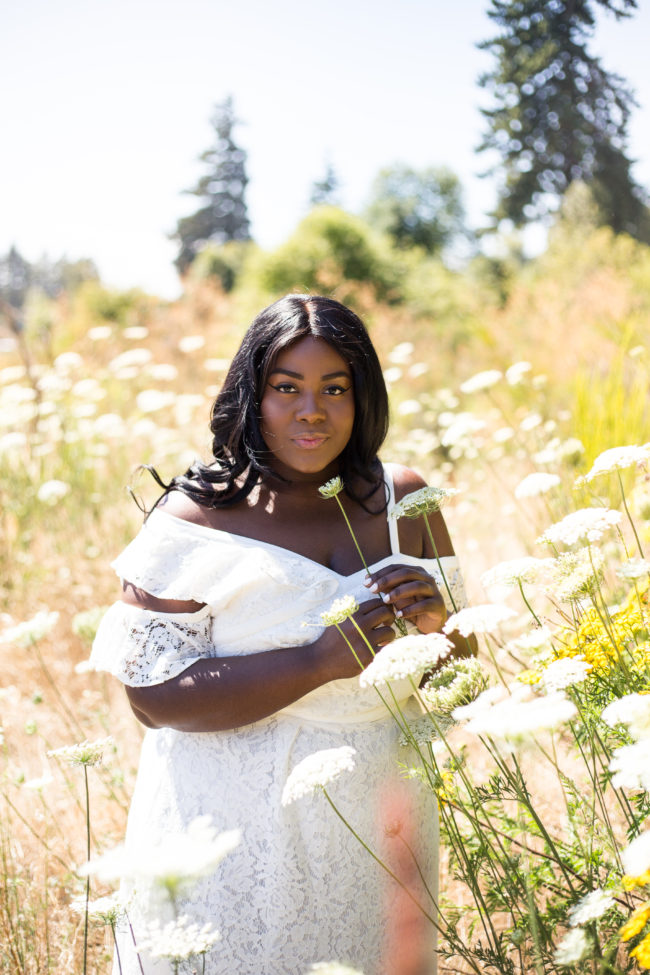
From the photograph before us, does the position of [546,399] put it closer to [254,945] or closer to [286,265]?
[254,945]

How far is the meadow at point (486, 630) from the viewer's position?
1.30m

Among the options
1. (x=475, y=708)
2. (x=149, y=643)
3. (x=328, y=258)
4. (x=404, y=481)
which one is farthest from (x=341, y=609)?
(x=328, y=258)

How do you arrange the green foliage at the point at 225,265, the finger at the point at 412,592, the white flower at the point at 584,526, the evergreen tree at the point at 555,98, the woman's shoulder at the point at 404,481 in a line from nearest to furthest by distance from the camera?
the white flower at the point at 584,526
the finger at the point at 412,592
the woman's shoulder at the point at 404,481
the evergreen tree at the point at 555,98
the green foliage at the point at 225,265

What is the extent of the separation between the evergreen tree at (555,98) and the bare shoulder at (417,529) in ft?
6.48

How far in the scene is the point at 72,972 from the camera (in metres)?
1.91

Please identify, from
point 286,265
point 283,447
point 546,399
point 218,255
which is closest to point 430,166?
point 218,255

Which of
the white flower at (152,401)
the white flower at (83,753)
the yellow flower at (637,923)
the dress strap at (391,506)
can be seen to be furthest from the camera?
the white flower at (152,401)

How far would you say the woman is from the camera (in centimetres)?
163

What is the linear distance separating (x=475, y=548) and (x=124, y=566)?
8.61ft

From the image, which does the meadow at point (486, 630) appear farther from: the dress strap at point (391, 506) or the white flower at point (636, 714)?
the dress strap at point (391, 506)

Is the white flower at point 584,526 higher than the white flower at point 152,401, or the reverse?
the white flower at point 152,401

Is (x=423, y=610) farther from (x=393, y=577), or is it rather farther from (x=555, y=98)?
(x=555, y=98)

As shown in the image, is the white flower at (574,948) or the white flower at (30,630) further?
the white flower at (30,630)

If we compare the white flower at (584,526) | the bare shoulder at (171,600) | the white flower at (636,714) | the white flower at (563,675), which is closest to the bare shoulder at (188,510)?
the bare shoulder at (171,600)
